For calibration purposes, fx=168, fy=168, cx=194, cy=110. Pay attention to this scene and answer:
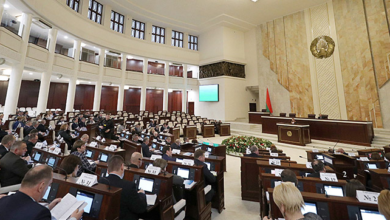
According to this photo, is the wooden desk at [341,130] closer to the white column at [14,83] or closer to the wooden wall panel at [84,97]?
the white column at [14,83]

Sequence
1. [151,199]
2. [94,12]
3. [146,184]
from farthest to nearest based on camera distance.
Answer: [94,12] → [146,184] → [151,199]

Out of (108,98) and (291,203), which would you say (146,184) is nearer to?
(291,203)

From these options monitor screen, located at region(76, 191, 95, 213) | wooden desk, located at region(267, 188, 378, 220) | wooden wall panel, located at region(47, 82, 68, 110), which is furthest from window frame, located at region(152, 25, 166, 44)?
wooden desk, located at region(267, 188, 378, 220)

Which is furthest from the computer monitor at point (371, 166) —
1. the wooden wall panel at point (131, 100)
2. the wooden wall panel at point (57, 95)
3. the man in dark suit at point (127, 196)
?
the wooden wall panel at point (57, 95)

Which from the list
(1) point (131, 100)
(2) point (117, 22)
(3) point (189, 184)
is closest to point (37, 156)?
(3) point (189, 184)

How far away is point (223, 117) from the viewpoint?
51.3ft

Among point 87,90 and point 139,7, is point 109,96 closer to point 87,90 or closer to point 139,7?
point 87,90

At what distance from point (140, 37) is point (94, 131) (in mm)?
11366

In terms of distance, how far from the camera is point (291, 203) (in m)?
1.31

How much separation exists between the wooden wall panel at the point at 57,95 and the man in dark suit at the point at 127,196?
18.0 m

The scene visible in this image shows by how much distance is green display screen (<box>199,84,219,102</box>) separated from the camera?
16094mm

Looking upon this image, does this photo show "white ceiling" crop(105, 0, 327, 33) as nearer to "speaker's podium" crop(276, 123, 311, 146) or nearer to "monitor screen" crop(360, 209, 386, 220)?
"speaker's podium" crop(276, 123, 311, 146)

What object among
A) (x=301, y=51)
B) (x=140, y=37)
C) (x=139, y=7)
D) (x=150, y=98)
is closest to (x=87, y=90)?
(x=150, y=98)

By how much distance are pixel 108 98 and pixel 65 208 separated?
1792cm
